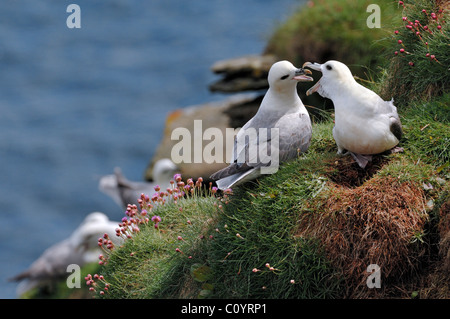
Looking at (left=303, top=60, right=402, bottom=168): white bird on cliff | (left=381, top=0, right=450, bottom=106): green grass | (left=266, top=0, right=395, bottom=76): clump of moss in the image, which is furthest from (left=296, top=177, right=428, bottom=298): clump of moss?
(left=266, top=0, right=395, bottom=76): clump of moss

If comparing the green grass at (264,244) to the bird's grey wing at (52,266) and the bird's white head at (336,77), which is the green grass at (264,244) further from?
the bird's grey wing at (52,266)

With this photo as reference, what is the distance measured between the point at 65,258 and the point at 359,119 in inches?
210

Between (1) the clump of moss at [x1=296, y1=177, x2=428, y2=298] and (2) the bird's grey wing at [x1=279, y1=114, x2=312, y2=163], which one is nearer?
(1) the clump of moss at [x1=296, y1=177, x2=428, y2=298]

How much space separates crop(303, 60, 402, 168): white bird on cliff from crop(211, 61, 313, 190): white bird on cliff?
0.79 feet

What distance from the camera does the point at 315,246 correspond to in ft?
13.7

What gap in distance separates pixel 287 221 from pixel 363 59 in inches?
183

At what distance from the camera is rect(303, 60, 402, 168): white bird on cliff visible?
14.2 feet

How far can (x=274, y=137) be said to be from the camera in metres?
4.62

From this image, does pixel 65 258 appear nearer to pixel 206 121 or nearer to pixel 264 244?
pixel 206 121

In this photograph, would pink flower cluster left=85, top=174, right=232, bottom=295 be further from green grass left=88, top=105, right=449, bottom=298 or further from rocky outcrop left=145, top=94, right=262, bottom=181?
rocky outcrop left=145, top=94, right=262, bottom=181

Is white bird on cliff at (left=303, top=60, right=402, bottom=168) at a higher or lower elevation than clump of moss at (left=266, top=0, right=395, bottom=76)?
lower

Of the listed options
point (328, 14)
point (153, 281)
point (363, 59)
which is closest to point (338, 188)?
point (153, 281)

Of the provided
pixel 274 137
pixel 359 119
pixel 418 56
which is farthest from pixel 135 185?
pixel 359 119
